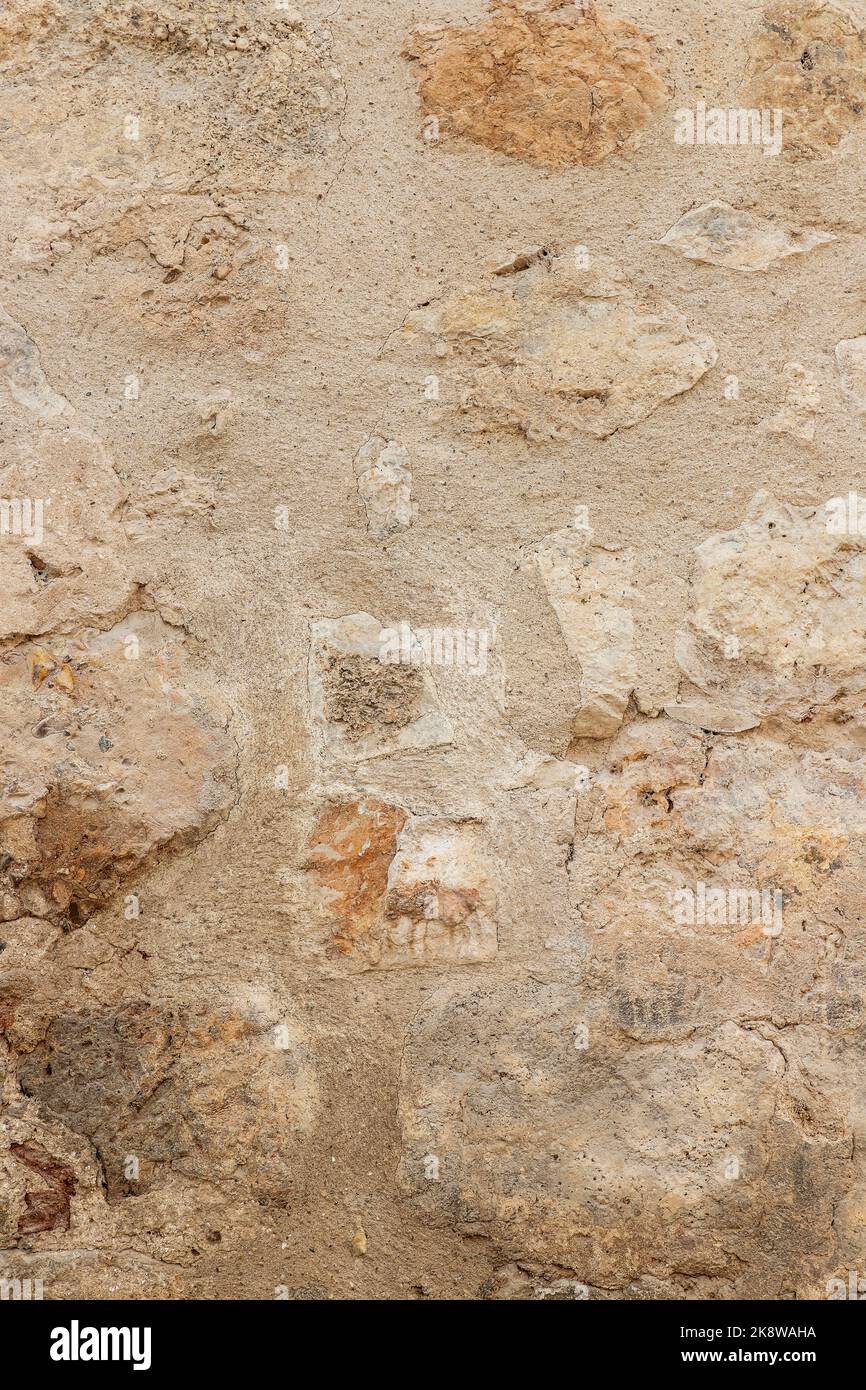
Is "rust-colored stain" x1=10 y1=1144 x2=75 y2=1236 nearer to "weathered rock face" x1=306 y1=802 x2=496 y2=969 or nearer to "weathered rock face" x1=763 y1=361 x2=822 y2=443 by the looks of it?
"weathered rock face" x1=306 y1=802 x2=496 y2=969

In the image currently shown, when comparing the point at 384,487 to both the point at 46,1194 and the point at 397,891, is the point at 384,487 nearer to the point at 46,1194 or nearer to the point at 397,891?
the point at 397,891

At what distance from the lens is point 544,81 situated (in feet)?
6.89

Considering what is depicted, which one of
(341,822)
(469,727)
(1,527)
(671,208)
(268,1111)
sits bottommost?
(268,1111)

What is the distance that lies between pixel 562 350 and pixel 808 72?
0.66 m

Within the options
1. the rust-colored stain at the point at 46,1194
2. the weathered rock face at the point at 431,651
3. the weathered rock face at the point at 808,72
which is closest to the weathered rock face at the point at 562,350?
the weathered rock face at the point at 431,651

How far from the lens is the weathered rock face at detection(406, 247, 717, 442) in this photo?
6.66 ft

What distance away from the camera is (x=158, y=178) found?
2.10 meters

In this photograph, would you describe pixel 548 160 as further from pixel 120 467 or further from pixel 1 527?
pixel 1 527

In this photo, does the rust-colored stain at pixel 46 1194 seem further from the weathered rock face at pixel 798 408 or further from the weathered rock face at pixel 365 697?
the weathered rock face at pixel 798 408

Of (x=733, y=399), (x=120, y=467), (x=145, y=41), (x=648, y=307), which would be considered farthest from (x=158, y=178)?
(x=733, y=399)

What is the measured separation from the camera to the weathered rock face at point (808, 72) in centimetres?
213

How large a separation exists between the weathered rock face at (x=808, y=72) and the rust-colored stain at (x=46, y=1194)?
2.01m

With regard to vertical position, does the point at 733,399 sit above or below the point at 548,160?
below

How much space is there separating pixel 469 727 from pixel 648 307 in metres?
0.76
